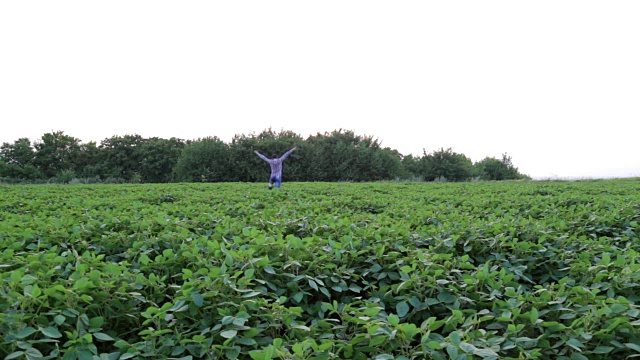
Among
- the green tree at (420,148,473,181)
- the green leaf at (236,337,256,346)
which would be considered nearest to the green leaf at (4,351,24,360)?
the green leaf at (236,337,256,346)

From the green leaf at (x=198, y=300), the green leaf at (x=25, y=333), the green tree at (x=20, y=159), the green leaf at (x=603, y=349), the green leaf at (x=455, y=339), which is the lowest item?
the green leaf at (x=603, y=349)

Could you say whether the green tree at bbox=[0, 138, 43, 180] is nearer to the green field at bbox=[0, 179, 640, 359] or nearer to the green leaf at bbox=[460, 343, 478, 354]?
the green field at bbox=[0, 179, 640, 359]

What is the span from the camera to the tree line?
36.8m

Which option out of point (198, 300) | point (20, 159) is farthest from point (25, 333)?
point (20, 159)

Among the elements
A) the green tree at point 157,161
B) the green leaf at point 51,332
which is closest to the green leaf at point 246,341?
the green leaf at point 51,332

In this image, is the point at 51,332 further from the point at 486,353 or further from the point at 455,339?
the point at 486,353

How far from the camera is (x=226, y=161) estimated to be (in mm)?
36719

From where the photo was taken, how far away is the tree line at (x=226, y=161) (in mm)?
36812

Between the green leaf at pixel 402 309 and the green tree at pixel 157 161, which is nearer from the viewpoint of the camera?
the green leaf at pixel 402 309

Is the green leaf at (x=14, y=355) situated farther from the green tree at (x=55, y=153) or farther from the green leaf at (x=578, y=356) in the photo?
the green tree at (x=55, y=153)

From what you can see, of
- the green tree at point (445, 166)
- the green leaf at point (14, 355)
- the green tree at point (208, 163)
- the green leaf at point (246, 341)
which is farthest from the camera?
the green tree at point (445, 166)

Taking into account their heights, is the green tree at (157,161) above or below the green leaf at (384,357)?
above

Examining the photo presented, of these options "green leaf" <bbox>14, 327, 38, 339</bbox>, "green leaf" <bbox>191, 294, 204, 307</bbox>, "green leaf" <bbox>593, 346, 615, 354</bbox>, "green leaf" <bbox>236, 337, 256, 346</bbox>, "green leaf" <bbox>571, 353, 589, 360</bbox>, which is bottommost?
"green leaf" <bbox>571, 353, 589, 360</bbox>

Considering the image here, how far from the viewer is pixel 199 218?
4.83 metres
